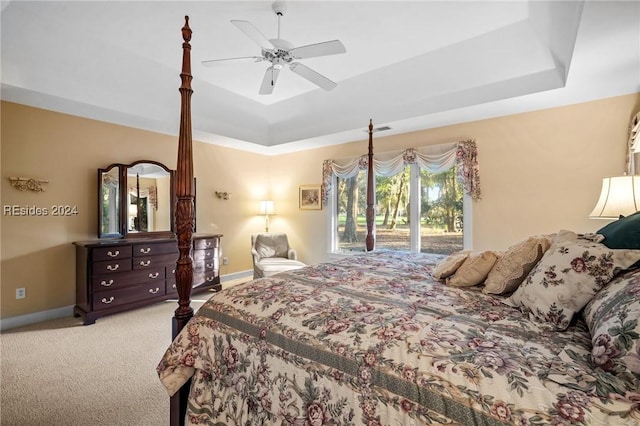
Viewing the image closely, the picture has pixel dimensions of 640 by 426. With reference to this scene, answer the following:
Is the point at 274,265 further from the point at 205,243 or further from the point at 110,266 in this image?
the point at 110,266

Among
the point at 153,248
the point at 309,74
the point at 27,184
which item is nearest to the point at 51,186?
the point at 27,184

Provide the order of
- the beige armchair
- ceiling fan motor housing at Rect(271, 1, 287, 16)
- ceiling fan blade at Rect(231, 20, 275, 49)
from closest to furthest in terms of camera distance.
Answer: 1. ceiling fan blade at Rect(231, 20, 275, 49)
2. ceiling fan motor housing at Rect(271, 1, 287, 16)
3. the beige armchair

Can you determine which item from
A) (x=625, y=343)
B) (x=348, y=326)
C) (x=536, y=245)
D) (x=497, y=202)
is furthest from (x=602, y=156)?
(x=348, y=326)

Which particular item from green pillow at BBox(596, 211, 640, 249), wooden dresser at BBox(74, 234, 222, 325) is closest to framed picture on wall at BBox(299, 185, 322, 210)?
wooden dresser at BBox(74, 234, 222, 325)

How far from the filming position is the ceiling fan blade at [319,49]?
228 cm

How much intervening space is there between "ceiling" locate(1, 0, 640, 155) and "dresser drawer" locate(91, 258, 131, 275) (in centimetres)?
177

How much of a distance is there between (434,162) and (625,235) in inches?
114

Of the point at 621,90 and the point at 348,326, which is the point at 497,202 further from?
the point at 348,326

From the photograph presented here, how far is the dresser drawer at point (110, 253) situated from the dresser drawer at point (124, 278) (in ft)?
0.67

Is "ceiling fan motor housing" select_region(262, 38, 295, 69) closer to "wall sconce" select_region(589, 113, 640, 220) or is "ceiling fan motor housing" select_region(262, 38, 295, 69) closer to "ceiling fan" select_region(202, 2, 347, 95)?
"ceiling fan" select_region(202, 2, 347, 95)

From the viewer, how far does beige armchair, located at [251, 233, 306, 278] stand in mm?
4418

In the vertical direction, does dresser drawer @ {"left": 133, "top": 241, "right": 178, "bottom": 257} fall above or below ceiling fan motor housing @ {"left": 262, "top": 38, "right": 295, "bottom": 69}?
below

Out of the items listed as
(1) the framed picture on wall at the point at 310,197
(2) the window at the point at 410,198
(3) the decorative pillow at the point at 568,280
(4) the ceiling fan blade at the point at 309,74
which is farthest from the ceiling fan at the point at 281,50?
(1) the framed picture on wall at the point at 310,197

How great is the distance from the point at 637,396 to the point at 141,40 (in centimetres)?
415
